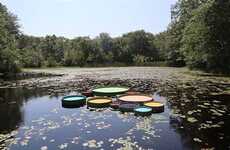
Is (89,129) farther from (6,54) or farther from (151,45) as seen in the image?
(151,45)

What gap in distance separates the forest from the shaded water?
16937 mm

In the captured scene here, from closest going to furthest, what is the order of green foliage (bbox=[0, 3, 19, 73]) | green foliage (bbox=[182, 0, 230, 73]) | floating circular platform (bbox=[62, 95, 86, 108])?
floating circular platform (bbox=[62, 95, 86, 108]) < green foliage (bbox=[182, 0, 230, 73]) < green foliage (bbox=[0, 3, 19, 73])

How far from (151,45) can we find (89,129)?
67.4 metres

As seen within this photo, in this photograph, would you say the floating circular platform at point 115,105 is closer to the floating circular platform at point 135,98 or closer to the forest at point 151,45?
the floating circular platform at point 135,98

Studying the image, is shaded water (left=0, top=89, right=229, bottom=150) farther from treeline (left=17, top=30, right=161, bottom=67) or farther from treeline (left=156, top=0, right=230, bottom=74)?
treeline (left=17, top=30, right=161, bottom=67)

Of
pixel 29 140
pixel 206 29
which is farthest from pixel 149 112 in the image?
pixel 206 29

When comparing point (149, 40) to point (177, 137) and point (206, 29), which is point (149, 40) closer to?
point (206, 29)

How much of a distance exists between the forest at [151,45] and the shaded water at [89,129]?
16937 millimetres

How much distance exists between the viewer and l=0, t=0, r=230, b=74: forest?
28.4m

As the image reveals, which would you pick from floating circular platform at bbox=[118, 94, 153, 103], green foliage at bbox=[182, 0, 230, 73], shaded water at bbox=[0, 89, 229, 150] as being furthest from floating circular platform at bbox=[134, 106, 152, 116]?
green foliage at bbox=[182, 0, 230, 73]

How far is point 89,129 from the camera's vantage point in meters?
10.6

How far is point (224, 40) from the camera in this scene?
93.6 ft

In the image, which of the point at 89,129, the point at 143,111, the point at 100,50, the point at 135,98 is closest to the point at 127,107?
the point at 143,111

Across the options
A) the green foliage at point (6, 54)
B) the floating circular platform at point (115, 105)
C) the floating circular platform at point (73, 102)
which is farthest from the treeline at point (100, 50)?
the floating circular platform at point (115, 105)
